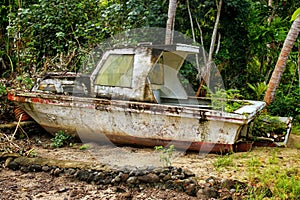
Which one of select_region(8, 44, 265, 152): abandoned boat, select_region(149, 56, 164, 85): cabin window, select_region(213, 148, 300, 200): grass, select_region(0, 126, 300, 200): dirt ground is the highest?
select_region(149, 56, 164, 85): cabin window

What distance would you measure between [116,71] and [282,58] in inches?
150

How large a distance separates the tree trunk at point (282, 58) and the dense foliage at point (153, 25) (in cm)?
48

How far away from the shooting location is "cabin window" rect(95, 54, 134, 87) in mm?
5289

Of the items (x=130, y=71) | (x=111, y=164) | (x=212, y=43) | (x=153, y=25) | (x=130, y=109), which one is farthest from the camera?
(x=212, y=43)

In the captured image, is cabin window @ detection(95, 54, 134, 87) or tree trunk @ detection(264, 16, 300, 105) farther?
tree trunk @ detection(264, 16, 300, 105)

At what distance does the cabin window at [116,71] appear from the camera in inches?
208

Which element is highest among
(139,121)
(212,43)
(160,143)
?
(212,43)

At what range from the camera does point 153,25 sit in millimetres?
7973

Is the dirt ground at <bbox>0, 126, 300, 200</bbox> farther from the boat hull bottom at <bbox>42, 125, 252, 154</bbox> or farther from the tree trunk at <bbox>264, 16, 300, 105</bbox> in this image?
the tree trunk at <bbox>264, 16, 300, 105</bbox>

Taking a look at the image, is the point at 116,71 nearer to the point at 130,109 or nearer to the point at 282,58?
the point at 130,109

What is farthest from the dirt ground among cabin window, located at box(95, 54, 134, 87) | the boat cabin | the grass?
cabin window, located at box(95, 54, 134, 87)

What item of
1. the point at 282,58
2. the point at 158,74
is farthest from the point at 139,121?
the point at 282,58

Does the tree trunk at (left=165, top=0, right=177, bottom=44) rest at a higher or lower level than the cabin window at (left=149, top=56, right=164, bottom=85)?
higher

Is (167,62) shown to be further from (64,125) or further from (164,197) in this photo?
(164,197)
